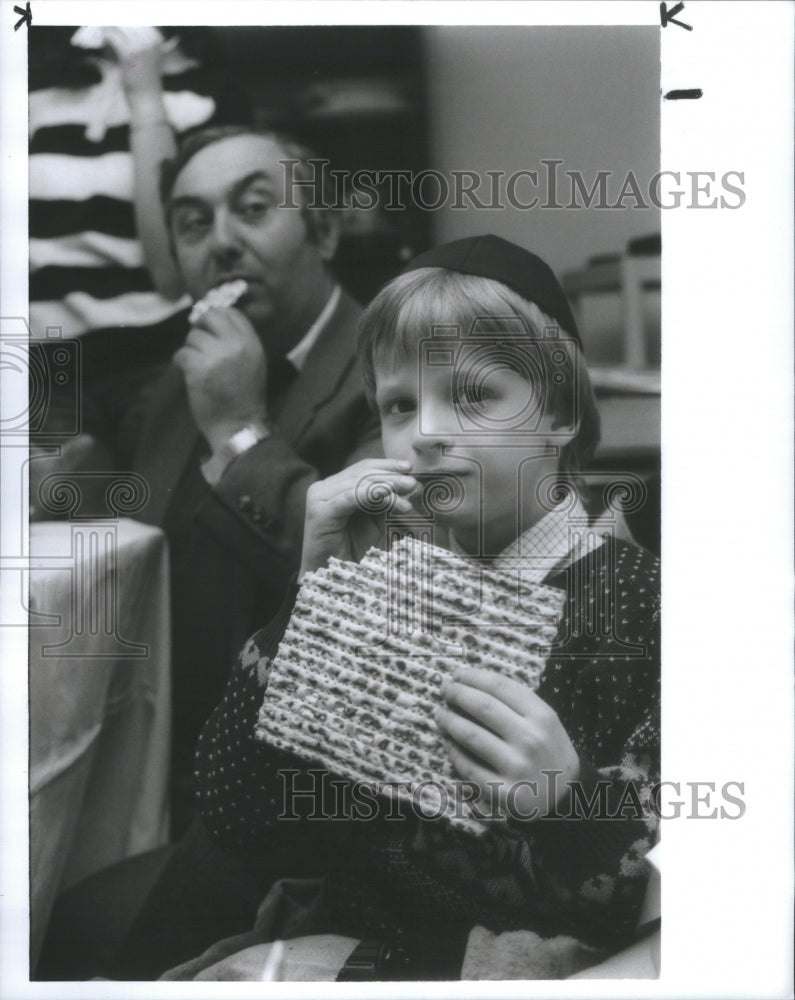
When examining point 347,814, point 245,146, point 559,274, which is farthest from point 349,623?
point 245,146

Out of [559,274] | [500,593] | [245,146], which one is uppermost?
[245,146]

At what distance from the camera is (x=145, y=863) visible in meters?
1.75

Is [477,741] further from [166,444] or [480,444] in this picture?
[166,444]

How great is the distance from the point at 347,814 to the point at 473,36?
3.32 ft

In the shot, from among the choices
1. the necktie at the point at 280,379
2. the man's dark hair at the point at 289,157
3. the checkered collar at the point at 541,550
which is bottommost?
the checkered collar at the point at 541,550

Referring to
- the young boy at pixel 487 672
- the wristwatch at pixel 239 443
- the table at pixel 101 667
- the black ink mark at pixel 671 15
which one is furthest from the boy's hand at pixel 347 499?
the black ink mark at pixel 671 15

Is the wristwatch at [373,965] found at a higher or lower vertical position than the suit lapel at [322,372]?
lower

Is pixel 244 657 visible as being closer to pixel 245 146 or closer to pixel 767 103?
pixel 245 146

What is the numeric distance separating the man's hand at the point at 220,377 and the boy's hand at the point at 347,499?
14 centimetres

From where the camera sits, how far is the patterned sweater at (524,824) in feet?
5.52

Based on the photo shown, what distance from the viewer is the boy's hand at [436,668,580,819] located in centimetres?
166

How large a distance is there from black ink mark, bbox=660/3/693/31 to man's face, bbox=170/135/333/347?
53 centimetres

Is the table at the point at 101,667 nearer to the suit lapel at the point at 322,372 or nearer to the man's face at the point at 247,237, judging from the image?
the suit lapel at the point at 322,372

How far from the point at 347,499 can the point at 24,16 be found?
75cm
